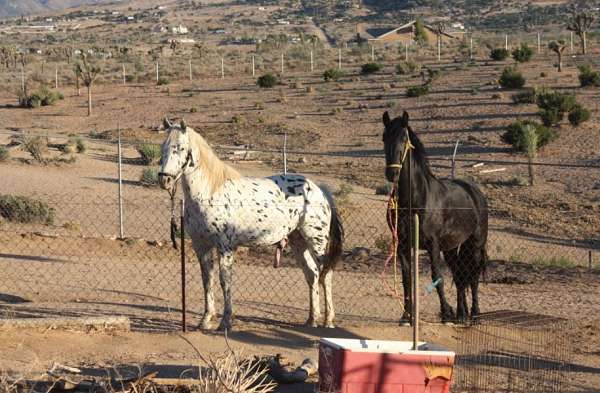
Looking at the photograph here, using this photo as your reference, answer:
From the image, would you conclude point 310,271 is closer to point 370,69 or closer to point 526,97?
point 526,97

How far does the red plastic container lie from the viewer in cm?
814

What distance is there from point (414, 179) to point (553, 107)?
24549 mm

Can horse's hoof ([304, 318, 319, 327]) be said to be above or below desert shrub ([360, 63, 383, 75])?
below

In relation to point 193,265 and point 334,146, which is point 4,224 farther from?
point 334,146

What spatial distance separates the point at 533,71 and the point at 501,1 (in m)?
84.1

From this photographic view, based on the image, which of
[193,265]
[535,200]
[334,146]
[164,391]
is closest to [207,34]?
[334,146]

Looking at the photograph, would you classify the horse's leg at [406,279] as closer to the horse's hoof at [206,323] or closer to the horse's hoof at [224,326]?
the horse's hoof at [224,326]

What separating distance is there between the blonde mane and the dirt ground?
161 cm

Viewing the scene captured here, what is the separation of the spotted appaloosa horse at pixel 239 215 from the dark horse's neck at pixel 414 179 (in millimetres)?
1111

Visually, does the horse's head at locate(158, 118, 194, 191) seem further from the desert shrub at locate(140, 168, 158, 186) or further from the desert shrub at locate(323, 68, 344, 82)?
the desert shrub at locate(323, 68, 344, 82)

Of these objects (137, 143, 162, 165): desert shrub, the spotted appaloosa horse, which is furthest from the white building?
the spotted appaloosa horse

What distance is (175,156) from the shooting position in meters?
10.9

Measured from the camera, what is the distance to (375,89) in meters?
46.6

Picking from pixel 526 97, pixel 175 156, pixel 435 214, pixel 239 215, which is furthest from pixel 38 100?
pixel 435 214
